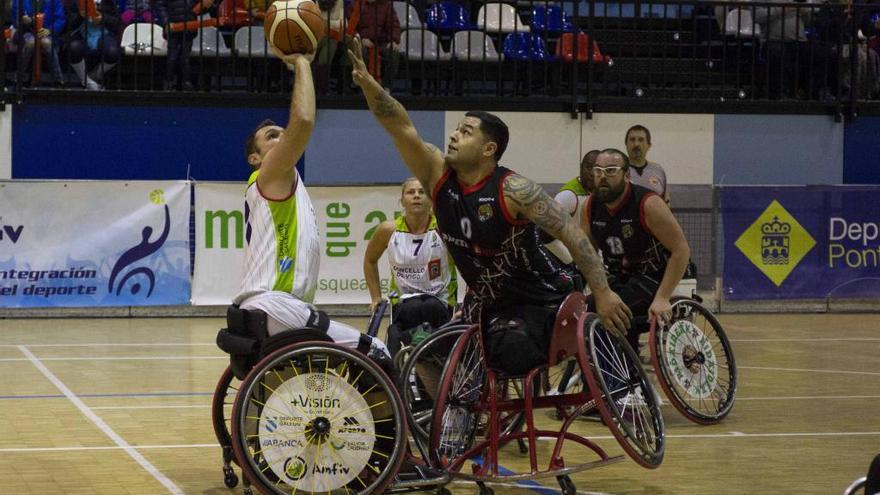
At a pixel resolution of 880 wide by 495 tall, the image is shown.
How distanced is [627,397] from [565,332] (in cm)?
56

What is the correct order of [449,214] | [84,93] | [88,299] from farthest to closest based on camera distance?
1. [84,93]
2. [88,299]
3. [449,214]

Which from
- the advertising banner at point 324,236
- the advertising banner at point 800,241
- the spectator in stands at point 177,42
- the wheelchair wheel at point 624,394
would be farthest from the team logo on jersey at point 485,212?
the spectator in stands at point 177,42

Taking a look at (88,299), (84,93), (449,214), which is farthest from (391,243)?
(84,93)

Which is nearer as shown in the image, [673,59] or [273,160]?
[273,160]

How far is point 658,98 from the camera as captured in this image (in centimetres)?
1709

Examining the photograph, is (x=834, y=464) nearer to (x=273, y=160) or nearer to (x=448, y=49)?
(x=273, y=160)

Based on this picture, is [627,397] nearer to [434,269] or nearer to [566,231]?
[566,231]

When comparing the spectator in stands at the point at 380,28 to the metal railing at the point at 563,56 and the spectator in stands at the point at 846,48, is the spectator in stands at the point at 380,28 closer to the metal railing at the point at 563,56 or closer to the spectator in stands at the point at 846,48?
the metal railing at the point at 563,56

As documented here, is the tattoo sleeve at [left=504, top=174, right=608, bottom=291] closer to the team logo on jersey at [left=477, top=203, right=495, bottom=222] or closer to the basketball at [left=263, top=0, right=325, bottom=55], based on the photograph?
the team logo on jersey at [left=477, top=203, right=495, bottom=222]

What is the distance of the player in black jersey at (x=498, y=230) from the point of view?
619cm

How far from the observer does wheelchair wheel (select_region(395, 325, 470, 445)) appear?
23.5 feet

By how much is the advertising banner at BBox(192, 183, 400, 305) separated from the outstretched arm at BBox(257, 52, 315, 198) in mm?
8496

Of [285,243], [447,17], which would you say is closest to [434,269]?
[285,243]

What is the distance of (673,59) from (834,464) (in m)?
11.3
